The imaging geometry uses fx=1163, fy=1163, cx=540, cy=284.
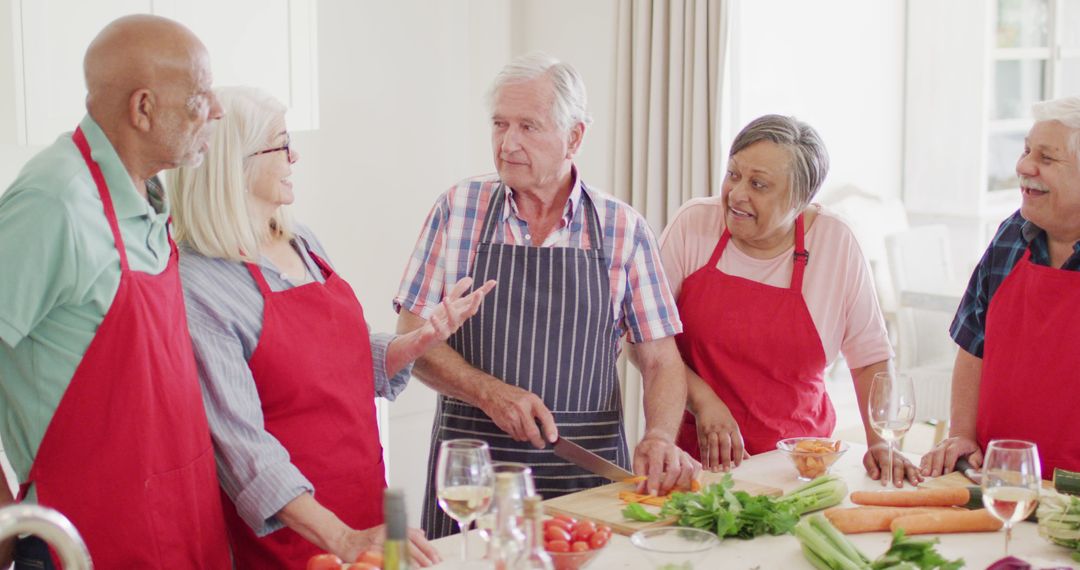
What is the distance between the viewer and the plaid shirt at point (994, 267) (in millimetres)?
2393

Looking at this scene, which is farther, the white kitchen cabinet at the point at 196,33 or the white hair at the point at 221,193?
the white kitchen cabinet at the point at 196,33

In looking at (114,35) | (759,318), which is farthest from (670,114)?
(114,35)

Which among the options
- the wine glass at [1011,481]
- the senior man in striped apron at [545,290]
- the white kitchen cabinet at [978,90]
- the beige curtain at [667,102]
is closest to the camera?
the wine glass at [1011,481]

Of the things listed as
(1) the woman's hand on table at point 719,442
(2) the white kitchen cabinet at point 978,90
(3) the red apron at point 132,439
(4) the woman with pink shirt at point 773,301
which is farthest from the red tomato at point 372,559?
(2) the white kitchen cabinet at point 978,90

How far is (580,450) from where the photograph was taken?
7.39 ft

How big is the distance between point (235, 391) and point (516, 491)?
2.44 ft

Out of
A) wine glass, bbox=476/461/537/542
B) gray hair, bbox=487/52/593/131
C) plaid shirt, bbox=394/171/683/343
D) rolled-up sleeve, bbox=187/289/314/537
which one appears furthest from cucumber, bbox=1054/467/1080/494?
rolled-up sleeve, bbox=187/289/314/537

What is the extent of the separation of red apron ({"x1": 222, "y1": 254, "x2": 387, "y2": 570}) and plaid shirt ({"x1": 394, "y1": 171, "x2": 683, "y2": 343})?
0.32m

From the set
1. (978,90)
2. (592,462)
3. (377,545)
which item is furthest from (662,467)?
(978,90)

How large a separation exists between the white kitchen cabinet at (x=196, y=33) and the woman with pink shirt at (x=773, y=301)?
1.45 m

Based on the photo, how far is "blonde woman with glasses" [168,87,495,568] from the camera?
6.54 ft

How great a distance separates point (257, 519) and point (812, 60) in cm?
Answer: 470

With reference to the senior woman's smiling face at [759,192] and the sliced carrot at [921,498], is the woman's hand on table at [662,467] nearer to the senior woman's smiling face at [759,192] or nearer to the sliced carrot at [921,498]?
the sliced carrot at [921,498]

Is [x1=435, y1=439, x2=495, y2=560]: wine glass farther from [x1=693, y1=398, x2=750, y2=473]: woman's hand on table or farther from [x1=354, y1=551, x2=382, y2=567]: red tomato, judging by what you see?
[x1=693, y1=398, x2=750, y2=473]: woman's hand on table
